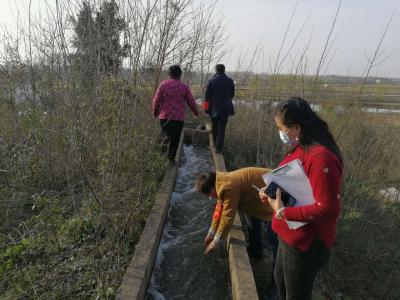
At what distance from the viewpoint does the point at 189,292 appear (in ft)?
11.8

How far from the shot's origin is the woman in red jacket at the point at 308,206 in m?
1.95

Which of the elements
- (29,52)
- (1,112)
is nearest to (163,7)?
(29,52)

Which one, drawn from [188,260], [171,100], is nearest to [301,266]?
[188,260]

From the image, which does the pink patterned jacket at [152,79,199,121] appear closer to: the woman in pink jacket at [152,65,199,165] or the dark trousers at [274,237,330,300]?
the woman in pink jacket at [152,65,199,165]

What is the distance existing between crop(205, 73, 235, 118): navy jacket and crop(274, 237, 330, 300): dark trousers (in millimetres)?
4783

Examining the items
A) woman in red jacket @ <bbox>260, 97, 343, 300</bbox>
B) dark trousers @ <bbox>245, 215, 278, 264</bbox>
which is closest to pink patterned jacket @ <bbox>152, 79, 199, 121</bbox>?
dark trousers @ <bbox>245, 215, 278, 264</bbox>

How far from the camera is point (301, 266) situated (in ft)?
7.25

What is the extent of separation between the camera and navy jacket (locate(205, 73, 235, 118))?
271 inches

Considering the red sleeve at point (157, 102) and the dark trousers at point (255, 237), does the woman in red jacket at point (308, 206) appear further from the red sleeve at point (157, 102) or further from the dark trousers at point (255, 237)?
the red sleeve at point (157, 102)

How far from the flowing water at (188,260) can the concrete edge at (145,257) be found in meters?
0.18

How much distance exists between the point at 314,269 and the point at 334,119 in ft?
21.2

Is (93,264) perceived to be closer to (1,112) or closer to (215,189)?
(215,189)

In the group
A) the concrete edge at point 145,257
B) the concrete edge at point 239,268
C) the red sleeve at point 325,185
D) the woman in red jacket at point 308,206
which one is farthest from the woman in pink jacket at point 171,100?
the red sleeve at point 325,185

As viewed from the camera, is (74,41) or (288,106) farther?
(74,41)
